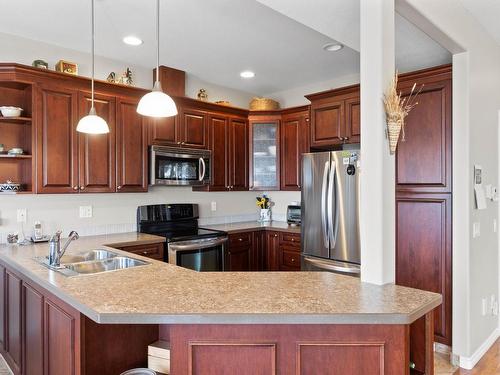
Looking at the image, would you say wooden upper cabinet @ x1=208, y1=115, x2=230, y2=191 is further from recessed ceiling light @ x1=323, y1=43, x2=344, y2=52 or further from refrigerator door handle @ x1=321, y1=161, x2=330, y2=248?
recessed ceiling light @ x1=323, y1=43, x2=344, y2=52

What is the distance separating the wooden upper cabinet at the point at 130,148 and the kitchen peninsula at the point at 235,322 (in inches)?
65.3

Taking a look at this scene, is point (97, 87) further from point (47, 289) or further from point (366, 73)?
point (366, 73)

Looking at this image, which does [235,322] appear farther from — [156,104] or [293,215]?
[293,215]

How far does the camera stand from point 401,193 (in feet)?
10.8

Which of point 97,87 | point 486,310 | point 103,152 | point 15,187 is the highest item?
point 97,87

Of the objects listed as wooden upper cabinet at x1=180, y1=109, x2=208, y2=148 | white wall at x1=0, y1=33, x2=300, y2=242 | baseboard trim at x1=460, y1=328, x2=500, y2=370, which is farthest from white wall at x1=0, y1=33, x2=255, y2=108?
baseboard trim at x1=460, y1=328, x2=500, y2=370

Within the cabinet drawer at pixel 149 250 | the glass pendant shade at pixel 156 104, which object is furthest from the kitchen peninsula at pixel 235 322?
the cabinet drawer at pixel 149 250

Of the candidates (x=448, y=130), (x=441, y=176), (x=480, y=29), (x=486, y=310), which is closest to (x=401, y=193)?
(x=441, y=176)

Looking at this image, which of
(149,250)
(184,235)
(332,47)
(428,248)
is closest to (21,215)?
(149,250)

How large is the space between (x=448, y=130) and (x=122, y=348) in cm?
284

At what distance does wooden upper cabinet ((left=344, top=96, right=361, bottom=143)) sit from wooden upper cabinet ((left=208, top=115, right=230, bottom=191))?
5.05 ft

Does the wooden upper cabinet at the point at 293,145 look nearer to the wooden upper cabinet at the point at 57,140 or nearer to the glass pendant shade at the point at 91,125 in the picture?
the wooden upper cabinet at the point at 57,140

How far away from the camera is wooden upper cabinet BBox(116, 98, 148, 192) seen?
11.8 feet

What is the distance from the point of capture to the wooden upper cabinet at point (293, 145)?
4.58 m
